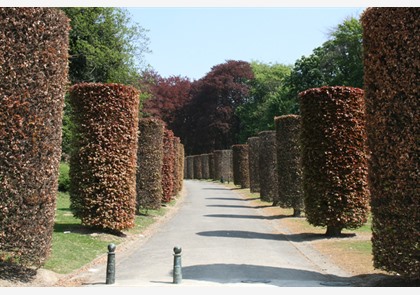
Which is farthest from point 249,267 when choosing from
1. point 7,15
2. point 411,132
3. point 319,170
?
point 7,15

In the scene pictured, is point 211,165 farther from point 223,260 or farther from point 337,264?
point 337,264

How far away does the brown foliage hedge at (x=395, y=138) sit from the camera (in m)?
9.22

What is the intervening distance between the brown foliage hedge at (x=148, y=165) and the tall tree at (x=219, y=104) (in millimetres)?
57701

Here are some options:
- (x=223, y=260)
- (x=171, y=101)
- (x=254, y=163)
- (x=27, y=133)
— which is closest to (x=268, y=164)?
(x=254, y=163)

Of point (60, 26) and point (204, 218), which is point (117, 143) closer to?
point (60, 26)

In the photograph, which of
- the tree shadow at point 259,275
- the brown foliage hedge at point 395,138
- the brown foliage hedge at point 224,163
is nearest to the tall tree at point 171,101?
the brown foliage hedge at point 224,163

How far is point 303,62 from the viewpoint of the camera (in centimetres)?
5191

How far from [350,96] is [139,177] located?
1028 cm

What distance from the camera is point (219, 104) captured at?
8338 cm

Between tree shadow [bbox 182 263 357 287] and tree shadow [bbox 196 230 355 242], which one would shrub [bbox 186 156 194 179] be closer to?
tree shadow [bbox 196 230 355 242]

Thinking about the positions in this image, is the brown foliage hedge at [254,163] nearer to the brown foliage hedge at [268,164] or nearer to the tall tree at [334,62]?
the brown foliage hedge at [268,164]

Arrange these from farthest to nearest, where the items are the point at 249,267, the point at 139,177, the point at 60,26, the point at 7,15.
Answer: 1. the point at 139,177
2. the point at 249,267
3. the point at 60,26
4. the point at 7,15

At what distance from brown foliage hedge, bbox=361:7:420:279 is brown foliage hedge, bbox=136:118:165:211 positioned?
14.3 meters

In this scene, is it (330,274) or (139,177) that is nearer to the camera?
(330,274)
